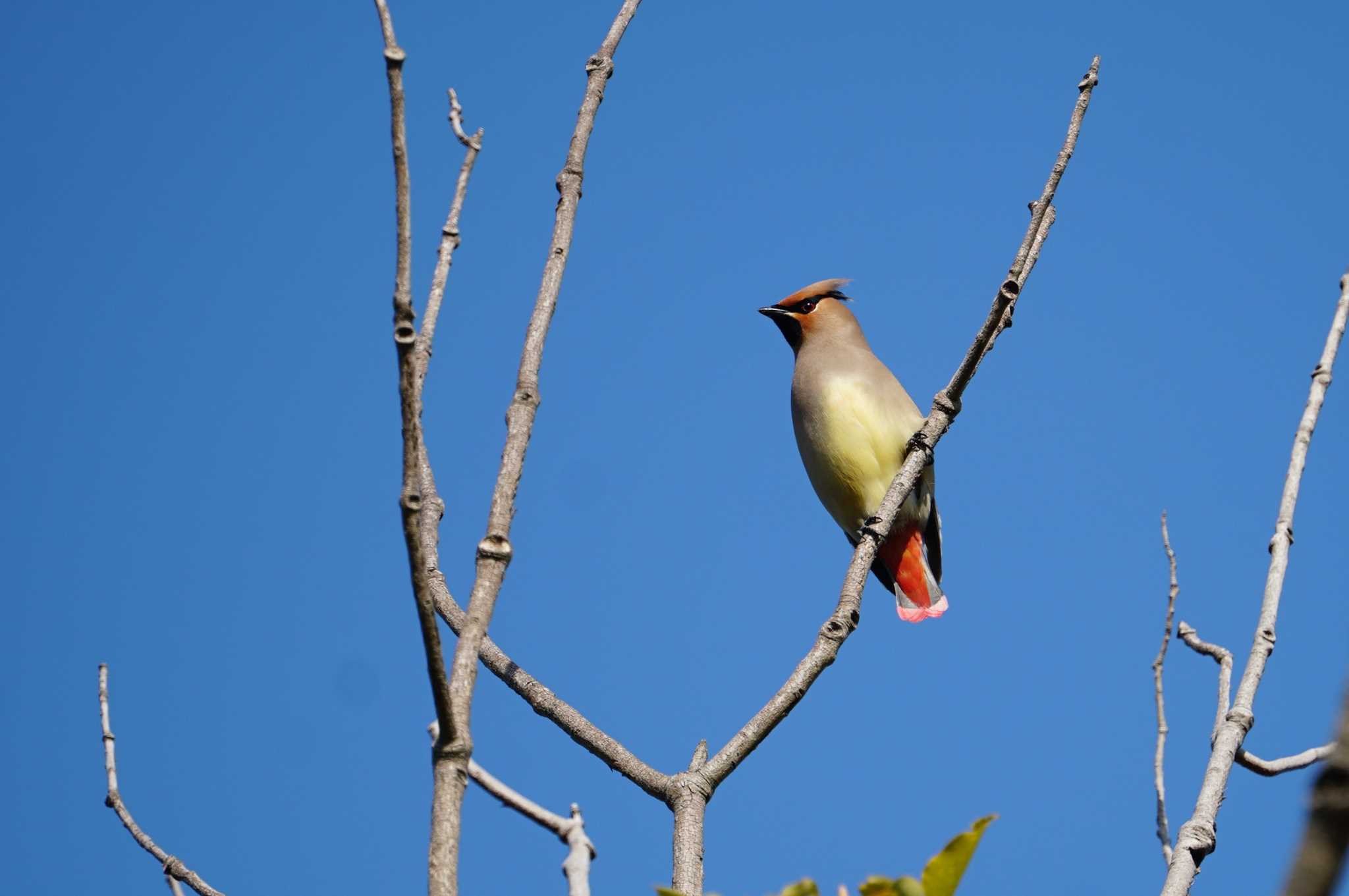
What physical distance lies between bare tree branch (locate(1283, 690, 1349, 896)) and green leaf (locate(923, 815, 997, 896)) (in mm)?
748

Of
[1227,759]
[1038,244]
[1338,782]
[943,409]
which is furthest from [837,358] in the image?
[1338,782]

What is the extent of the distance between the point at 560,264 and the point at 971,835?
1.00 meters

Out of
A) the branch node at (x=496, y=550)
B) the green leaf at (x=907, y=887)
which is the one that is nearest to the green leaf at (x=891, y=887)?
the green leaf at (x=907, y=887)

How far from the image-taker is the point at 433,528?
107 inches

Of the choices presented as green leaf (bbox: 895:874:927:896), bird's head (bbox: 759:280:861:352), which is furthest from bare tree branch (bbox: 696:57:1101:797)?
bird's head (bbox: 759:280:861:352)

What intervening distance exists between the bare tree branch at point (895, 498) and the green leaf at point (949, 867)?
659 millimetres

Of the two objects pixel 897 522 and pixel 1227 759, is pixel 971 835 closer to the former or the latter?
pixel 1227 759

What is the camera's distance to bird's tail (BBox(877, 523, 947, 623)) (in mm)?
5688

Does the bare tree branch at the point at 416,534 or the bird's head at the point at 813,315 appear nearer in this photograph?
the bare tree branch at the point at 416,534

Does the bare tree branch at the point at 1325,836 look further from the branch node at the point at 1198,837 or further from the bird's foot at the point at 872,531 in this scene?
the bird's foot at the point at 872,531

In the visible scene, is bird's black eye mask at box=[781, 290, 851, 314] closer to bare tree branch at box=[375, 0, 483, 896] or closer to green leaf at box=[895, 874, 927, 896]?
bare tree branch at box=[375, 0, 483, 896]

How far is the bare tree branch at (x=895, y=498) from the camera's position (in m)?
2.33

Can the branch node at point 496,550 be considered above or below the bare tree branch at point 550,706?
below

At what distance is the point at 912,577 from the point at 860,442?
734mm
